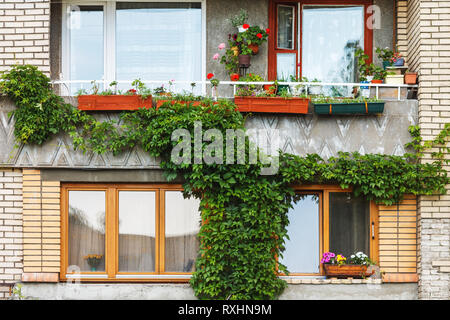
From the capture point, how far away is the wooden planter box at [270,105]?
29.4 feet

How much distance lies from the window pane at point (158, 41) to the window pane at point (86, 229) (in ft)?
6.74

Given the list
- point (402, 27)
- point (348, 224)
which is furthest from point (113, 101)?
point (402, 27)

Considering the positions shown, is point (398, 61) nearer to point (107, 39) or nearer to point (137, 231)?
point (107, 39)

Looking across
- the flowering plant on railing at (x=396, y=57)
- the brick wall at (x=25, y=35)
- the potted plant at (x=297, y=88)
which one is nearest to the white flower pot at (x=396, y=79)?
the flowering plant on railing at (x=396, y=57)

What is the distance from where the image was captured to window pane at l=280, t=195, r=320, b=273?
9234mm

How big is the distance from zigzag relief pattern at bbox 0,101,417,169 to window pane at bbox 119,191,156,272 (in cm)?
56

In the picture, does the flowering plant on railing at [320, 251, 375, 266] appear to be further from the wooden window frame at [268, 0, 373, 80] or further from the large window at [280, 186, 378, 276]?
the wooden window frame at [268, 0, 373, 80]

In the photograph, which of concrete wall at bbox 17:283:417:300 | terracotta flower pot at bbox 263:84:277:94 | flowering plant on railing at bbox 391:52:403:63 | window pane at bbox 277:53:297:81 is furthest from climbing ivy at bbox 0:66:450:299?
window pane at bbox 277:53:297:81

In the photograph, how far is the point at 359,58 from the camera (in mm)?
9766

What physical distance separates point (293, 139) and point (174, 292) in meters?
2.91

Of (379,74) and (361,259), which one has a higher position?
(379,74)

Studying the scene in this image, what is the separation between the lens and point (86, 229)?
924 cm

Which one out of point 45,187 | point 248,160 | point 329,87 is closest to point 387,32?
point 329,87

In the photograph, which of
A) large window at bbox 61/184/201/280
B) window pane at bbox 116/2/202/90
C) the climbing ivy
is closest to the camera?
the climbing ivy
